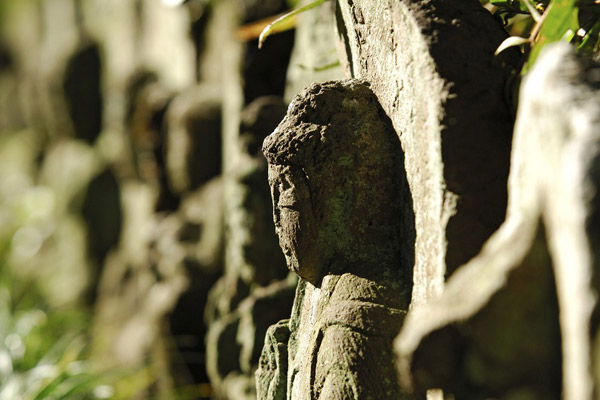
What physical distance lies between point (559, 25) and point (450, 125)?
26 centimetres

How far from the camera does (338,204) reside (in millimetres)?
1062

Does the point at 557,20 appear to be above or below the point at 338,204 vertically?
above

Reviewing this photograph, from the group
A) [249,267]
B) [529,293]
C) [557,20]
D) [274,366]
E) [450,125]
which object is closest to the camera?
[529,293]

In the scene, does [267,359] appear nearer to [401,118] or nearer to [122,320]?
[401,118]

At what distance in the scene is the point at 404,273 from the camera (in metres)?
1.02

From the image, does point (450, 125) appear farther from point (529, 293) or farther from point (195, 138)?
point (195, 138)

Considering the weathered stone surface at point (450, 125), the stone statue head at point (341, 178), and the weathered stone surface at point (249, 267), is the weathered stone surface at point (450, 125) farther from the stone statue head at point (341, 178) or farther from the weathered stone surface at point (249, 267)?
the weathered stone surface at point (249, 267)

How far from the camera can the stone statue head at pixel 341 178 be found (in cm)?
105

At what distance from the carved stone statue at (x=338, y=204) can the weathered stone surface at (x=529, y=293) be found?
27 cm

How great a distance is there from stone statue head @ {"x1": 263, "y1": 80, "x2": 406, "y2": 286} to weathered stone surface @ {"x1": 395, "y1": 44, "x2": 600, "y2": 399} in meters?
0.32

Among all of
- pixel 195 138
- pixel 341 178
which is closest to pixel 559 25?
pixel 341 178

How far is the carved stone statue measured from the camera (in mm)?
1020

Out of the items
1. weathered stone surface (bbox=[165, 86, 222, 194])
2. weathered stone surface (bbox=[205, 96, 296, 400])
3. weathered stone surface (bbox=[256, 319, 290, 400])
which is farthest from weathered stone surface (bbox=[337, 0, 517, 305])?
weathered stone surface (bbox=[165, 86, 222, 194])

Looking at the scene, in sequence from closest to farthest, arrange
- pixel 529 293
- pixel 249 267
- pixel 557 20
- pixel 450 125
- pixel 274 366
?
pixel 529 293 < pixel 450 125 < pixel 557 20 < pixel 274 366 < pixel 249 267
